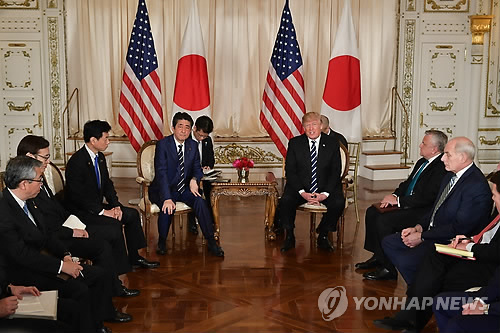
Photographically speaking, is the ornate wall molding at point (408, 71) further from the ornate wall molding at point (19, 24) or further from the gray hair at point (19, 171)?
the gray hair at point (19, 171)

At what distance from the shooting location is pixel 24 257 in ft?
11.0

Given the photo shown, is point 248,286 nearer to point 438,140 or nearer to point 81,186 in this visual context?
point 81,186

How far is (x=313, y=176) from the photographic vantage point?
602 centimetres

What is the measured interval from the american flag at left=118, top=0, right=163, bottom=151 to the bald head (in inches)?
178

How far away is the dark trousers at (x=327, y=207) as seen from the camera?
19.3 ft

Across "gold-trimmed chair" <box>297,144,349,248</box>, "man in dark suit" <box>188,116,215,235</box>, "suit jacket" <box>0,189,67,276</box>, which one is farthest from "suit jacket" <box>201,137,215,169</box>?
"suit jacket" <box>0,189,67,276</box>

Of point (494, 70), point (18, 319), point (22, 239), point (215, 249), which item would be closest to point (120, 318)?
point (22, 239)

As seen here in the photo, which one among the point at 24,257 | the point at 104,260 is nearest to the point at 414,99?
the point at 104,260

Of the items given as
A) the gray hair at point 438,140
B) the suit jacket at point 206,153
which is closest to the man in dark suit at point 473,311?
the gray hair at point 438,140

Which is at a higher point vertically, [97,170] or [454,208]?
[97,170]

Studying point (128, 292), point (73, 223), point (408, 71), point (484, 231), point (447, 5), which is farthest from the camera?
point (408, 71)

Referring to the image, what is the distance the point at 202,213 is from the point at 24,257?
253 cm

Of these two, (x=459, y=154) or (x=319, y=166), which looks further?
(x=319, y=166)

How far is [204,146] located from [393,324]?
3411 mm
